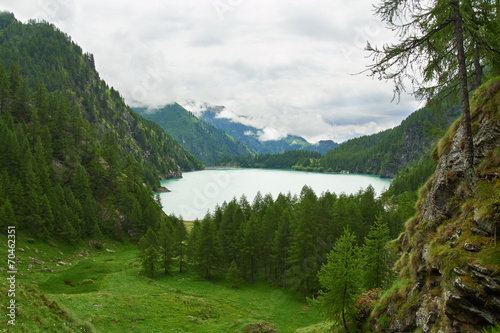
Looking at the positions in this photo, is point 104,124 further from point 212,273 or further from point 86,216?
point 212,273

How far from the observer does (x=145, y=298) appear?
1371 inches

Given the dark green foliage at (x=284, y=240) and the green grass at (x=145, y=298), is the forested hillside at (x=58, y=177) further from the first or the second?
the dark green foliage at (x=284, y=240)

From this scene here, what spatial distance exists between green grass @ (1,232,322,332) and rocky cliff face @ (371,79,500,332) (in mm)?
18998

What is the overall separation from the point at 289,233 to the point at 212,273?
61.9ft

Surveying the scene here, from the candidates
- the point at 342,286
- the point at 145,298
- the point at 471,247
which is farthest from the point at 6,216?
the point at 471,247

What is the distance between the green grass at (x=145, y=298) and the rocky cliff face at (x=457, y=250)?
19.0m

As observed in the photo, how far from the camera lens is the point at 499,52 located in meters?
14.6

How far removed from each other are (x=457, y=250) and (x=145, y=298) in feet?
115

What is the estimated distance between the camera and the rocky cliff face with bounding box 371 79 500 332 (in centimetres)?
A: 1083

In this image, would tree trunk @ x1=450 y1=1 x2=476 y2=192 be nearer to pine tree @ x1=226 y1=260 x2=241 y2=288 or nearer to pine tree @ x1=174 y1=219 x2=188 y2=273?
pine tree @ x1=226 y1=260 x2=241 y2=288

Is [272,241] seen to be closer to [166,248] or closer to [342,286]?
[166,248]

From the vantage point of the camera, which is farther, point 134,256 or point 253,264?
point 134,256

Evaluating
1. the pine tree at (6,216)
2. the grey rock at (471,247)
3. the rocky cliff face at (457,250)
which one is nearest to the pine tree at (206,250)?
the pine tree at (6,216)

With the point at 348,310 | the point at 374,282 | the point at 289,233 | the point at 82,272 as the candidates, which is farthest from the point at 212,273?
the point at 348,310
